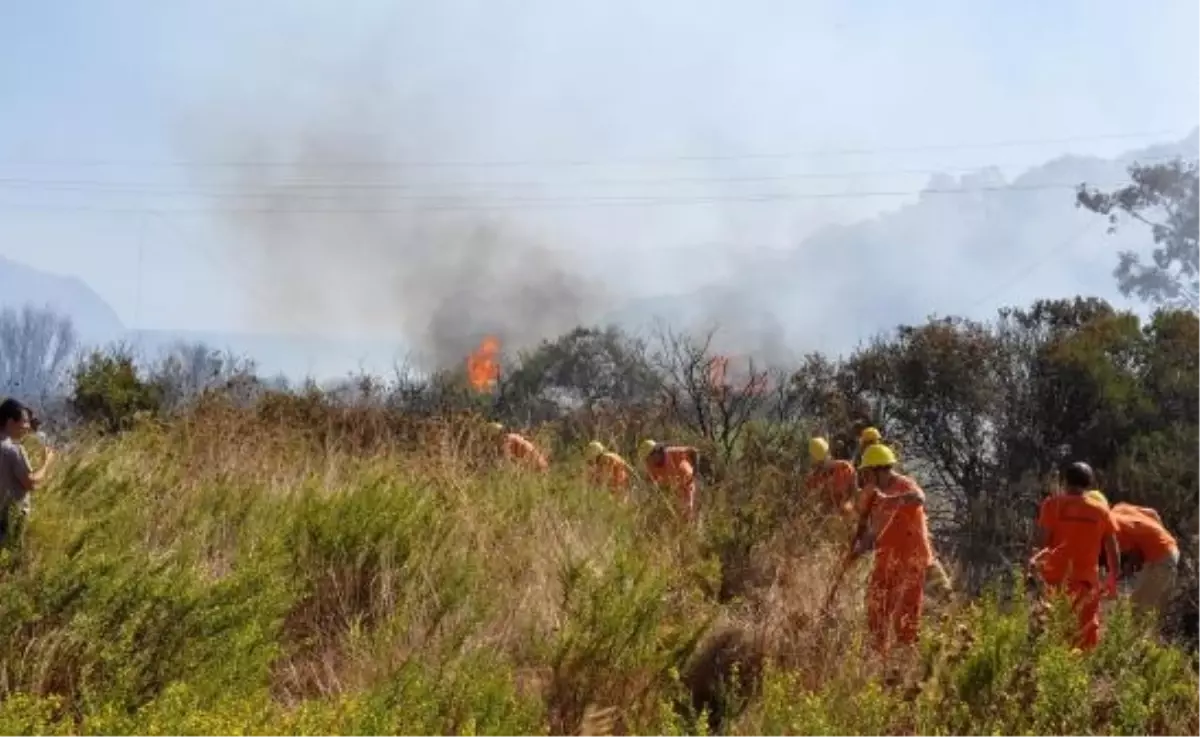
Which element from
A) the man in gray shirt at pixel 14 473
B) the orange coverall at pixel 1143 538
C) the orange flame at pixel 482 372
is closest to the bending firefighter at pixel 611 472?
the orange coverall at pixel 1143 538

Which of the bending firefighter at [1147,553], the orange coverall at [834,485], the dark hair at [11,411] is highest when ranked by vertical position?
the dark hair at [11,411]

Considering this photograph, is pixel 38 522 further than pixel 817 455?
No

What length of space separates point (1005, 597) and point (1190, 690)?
264cm

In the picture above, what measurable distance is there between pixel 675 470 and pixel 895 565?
291 centimetres

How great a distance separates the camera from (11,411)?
6680 mm

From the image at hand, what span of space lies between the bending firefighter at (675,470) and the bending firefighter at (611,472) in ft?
0.64

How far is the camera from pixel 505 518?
6.59m

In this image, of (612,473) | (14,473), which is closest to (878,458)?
(612,473)

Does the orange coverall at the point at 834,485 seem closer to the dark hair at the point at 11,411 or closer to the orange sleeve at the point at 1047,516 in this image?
the orange sleeve at the point at 1047,516

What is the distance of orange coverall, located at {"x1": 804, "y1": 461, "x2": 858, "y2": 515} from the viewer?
720cm

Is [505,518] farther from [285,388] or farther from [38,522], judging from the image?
[285,388]

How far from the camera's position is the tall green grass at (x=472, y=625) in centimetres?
354

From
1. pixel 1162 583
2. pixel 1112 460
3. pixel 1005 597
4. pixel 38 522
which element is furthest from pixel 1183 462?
pixel 38 522

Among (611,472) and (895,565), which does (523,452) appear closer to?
(611,472)
